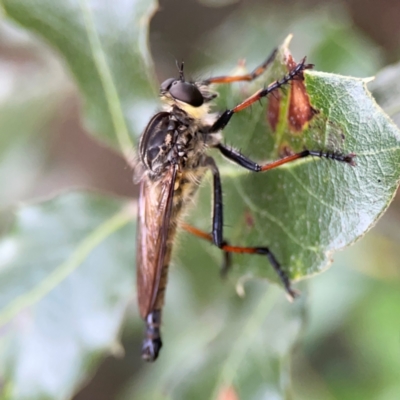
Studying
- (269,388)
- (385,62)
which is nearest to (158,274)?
(269,388)

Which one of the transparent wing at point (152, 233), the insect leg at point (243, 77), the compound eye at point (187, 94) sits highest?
the insect leg at point (243, 77)

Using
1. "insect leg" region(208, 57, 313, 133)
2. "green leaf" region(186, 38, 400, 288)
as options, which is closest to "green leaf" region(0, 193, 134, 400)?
"green leaf" region(186, 38, 400, 288)

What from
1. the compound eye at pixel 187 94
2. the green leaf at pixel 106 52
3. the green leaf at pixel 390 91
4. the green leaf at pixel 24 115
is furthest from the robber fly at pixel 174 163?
A: the green leaf at pixel 24 115

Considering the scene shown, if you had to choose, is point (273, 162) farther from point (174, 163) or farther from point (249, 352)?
point (249, 352)

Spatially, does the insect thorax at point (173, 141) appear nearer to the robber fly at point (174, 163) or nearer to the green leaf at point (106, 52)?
the robber fly at point (174, 163)

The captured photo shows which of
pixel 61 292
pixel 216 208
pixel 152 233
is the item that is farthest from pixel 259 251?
pixel 61 292

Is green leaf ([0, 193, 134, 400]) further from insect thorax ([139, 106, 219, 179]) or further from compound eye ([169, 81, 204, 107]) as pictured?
compound eye ([169, 81, 204, 107])
